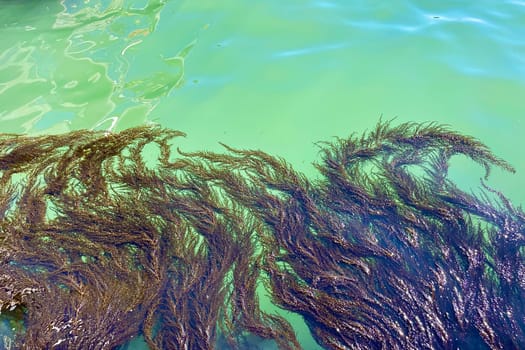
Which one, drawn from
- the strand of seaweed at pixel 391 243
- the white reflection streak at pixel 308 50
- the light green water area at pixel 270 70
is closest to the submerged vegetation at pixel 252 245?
the strand of seaweed at pixel 391 243

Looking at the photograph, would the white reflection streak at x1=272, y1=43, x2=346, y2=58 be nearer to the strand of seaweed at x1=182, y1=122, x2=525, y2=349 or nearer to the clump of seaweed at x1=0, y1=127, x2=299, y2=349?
the strand of seaweed at x1=182, y1=122, x2=525, y2=349

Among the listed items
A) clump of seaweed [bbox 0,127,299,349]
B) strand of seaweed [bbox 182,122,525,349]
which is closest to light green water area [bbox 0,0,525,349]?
strand of seaweed [bbox 182,122,525,349]

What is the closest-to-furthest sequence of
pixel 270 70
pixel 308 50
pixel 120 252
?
pixel 120 252
pixel 270 70
pixel 308 50

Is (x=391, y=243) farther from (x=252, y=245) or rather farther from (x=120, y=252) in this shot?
(x=120, y=252)

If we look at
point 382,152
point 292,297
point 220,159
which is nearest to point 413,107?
point 382,152

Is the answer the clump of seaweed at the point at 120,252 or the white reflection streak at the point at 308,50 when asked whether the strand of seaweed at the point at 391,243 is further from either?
the white reflection streak at the point at 308,50

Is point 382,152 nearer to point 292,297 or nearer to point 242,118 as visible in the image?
point 242,118

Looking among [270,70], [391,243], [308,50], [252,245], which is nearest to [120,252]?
[252,245]
